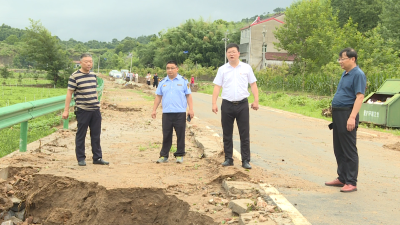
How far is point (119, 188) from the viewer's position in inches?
215

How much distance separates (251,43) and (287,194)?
66235mm

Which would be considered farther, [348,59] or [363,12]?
[363,12]

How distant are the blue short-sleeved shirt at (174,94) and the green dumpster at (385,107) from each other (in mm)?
9579

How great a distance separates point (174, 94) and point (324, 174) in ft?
9.44

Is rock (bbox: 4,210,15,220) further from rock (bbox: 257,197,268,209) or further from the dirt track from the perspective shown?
rock (bbox: 257,197,268,209)

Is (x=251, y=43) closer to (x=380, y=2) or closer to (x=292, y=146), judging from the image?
(x=380, y=2)

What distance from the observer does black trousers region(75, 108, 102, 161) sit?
7266 mm

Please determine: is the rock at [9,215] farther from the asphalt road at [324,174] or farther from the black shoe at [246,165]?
the black shoe at [246,165]

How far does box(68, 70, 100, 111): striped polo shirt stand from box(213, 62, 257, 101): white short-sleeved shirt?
7.14ft

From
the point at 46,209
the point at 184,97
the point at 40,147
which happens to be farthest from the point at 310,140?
the point at 46,209

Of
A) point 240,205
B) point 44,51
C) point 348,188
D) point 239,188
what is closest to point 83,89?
point 239,188

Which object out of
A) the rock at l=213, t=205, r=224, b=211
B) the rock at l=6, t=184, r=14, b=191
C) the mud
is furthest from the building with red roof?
the rock at l=213, t=205, r=224, b=211

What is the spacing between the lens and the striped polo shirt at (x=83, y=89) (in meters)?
7.30

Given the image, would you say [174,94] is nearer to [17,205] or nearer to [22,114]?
[22,114]
